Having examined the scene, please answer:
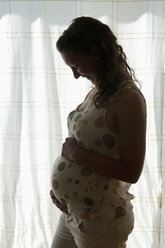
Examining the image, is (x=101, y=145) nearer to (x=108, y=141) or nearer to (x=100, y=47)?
(x=108, y=141)

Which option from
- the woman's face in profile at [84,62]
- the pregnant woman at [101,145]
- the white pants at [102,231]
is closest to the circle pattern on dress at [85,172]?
the pregnant woman at [101,145]

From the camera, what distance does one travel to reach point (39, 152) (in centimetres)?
163

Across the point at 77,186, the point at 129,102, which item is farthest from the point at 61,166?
the point at 129,102

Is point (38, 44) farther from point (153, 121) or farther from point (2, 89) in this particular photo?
point (153, 121)

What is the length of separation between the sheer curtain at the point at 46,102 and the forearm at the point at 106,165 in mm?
634

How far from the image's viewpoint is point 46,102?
61.7 inches

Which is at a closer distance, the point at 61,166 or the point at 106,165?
the point at 106,165

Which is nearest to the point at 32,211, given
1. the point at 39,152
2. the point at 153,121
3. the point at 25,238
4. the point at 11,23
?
the point at 25,238

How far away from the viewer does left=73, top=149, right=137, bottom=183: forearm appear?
908 millimetres

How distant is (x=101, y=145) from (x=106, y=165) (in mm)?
61

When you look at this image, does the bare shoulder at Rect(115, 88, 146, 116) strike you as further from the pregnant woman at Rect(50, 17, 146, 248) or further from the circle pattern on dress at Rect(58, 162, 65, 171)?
the circle pattern on dress at Rect(58, 162, 65, 171)

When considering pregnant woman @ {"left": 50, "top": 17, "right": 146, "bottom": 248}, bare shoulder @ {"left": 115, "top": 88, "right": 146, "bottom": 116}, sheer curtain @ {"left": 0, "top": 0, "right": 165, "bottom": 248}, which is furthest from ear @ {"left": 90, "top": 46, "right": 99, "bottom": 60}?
sheer curtain @ {"left": 0, "top": 0, "right": 165, "bottom": 248}

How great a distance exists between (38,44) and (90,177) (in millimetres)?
786

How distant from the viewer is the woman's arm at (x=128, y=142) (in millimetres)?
876
